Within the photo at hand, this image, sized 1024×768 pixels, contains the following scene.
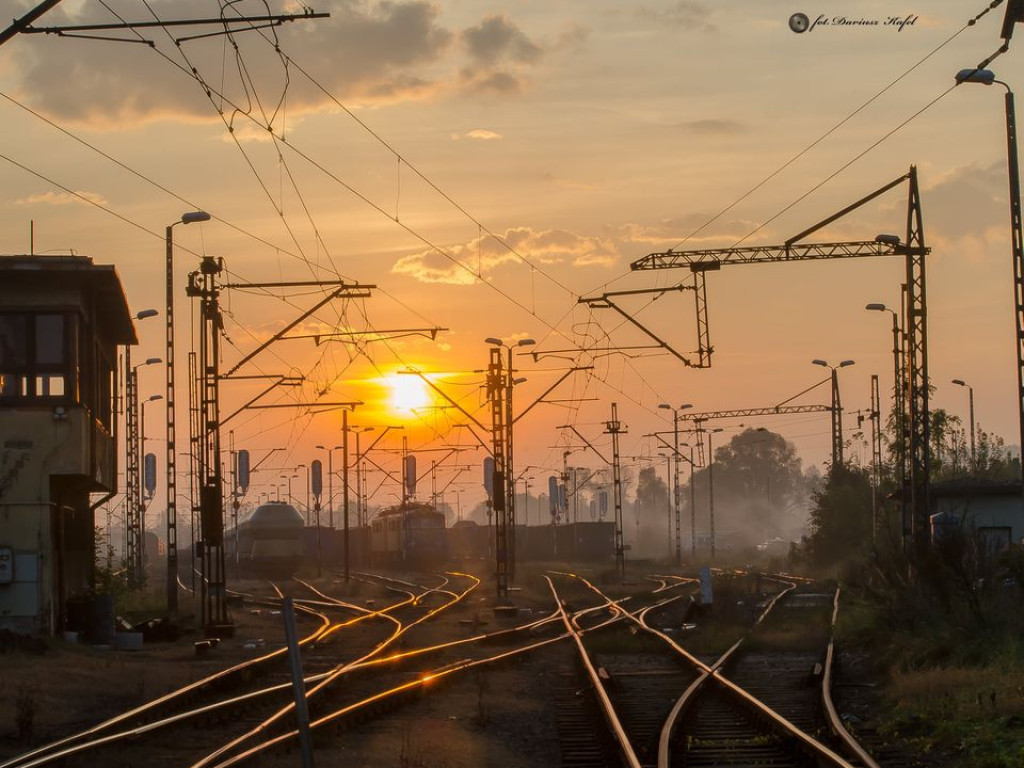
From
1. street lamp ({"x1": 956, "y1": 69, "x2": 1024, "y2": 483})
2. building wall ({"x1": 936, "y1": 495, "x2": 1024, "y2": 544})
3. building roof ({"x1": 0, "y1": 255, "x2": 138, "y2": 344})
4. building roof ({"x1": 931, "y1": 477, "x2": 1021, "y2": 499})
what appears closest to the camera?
street lamp ({"x1": 956, "y1": 69, "x2": 1024, "y2": 483})

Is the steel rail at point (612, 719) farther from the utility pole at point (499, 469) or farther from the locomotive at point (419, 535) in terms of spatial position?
the locomotive at point (419, 535)

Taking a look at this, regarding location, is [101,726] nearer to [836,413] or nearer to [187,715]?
[187,715]

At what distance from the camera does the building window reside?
31.0m

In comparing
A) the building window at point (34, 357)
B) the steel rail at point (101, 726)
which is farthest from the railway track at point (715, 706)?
the building window at point (34, 357)

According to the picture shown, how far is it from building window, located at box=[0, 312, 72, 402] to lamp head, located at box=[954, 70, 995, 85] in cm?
1872

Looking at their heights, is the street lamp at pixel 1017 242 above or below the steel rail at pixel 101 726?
above

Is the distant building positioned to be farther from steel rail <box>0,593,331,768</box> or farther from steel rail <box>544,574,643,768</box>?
steel rail <box>0,593,331,768</box>

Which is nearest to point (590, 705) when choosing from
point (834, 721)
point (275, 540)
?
point (834, 721)

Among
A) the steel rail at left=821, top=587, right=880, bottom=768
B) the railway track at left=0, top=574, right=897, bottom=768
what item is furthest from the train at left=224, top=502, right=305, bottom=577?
the steel rail at left=821, top=587, right=880, bottom=768

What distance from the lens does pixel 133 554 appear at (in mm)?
59750

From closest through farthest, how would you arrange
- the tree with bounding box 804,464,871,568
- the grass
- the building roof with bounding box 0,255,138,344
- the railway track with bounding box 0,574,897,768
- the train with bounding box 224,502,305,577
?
the grass, the railway track with bounding box 0,574,897,768, the building roof with bounding box 0,255,138,344, the tree with bounding box 804,464,871,568, the train with bounding box 224,502,305,577

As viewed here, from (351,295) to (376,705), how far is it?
17.6 meters

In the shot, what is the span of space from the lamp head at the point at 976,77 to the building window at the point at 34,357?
61.4 feet

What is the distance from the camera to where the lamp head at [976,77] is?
76.4 ft
